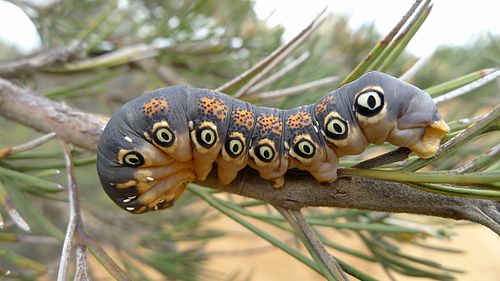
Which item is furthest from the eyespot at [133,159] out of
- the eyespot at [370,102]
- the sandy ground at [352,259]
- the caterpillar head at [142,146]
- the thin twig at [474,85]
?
the sandy ground at [352,259]

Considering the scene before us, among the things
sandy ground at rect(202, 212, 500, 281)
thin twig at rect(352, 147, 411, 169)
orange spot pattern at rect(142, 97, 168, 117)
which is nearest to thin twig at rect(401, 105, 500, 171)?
thin twig at rect(352, 147, 411, 169)

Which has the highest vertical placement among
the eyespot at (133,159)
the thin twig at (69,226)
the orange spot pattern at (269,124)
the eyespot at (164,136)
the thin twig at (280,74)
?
the thin twig at (280,74)

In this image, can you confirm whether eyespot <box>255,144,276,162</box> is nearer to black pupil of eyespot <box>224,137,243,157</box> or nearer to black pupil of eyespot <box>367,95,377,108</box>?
black pupil of eyespot <box>224,137,243,157</box>

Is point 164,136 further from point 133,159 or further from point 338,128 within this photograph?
point 338,128

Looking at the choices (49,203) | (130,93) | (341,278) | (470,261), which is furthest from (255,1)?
(470,261)

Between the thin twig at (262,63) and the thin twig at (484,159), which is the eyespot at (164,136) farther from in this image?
the thin twig at (484,159)

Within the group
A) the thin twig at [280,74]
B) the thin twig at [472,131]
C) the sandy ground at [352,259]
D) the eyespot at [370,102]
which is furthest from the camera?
the sandy ground at [352,259]
